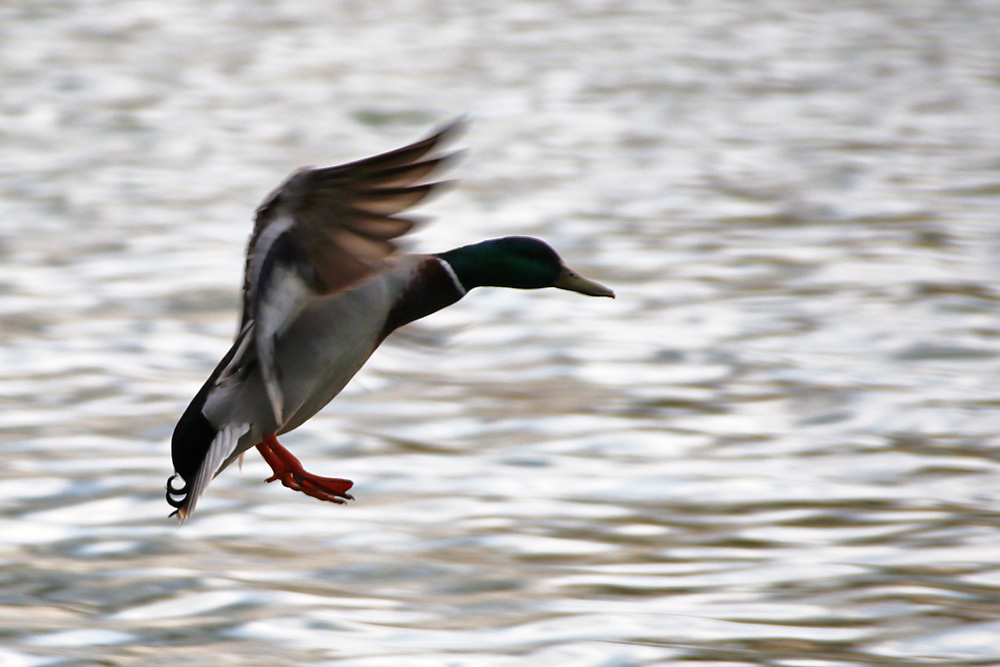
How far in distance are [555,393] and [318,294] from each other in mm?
5234

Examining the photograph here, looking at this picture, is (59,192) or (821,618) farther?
(59,192)

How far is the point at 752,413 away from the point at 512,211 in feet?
16.0

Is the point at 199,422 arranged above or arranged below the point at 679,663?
above

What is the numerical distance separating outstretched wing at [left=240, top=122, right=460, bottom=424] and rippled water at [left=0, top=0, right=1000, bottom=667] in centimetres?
75

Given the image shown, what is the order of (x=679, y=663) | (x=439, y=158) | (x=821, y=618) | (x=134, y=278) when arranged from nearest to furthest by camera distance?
(x=439, y=158)
(x=679, y=663)
(x=821, y=618)
(x=134, y=278)

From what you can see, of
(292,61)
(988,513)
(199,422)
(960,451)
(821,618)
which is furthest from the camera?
(292,61)

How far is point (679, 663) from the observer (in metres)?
6.21

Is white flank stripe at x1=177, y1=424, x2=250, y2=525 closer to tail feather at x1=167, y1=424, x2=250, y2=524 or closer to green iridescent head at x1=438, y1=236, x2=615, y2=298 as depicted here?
tail feather at x1=167, y1=424, x2=250, y2=524

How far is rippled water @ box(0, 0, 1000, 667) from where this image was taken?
22.4 ft

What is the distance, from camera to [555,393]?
9562mm

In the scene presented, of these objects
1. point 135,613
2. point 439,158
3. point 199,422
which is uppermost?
point 439,158

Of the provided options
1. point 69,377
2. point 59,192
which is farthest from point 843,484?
point 59,192

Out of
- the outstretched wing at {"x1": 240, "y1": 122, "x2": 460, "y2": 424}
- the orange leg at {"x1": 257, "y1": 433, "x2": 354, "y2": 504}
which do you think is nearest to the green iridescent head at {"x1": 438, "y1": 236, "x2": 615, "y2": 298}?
the outstretched wing at {"x1": 240, "y1": 122, "x2": 460, "y2": 424}

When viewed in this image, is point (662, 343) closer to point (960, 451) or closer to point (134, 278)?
point (960, 451)
